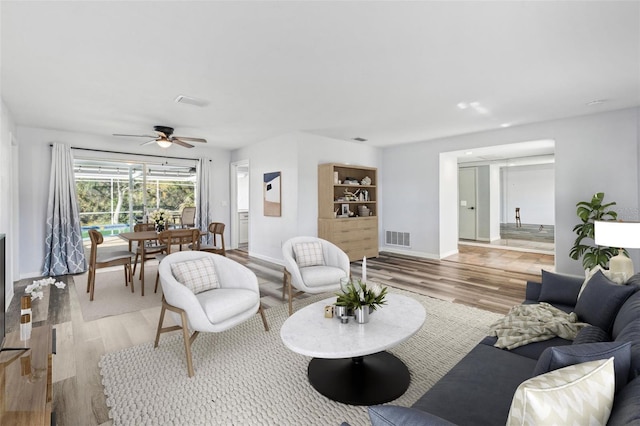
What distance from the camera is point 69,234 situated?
17.4 ft

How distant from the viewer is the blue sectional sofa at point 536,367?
857mm

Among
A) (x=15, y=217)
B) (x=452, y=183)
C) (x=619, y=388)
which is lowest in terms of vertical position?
(x=619, y=388)

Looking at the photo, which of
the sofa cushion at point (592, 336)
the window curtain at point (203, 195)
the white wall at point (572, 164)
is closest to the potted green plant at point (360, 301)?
the sofa cushion at point (592, 336)

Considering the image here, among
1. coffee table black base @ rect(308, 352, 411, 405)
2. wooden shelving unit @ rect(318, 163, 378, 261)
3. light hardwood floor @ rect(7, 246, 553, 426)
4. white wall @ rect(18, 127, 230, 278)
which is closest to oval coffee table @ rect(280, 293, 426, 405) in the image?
coffee table black base @ rect(308, 352, 411, 405)

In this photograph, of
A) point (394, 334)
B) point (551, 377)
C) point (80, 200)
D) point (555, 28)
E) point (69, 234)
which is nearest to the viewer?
point (551, 377)

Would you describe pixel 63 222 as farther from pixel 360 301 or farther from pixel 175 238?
pixel 360 301

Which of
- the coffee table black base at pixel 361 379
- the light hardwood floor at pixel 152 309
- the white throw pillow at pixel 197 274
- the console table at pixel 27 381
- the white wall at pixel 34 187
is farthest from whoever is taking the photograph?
the white wall at pixel 34 187

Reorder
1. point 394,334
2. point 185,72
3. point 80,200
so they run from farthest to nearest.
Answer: point 80,200
point 185,72
point 394,334

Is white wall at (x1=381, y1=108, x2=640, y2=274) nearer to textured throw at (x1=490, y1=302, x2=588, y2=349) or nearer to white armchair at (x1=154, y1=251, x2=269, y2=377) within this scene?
textured throw at (x1=490, y1=302, x2=588, y2=349)

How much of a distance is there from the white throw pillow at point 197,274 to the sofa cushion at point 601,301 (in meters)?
2.81

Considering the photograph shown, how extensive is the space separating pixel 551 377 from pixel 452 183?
6.43 metres

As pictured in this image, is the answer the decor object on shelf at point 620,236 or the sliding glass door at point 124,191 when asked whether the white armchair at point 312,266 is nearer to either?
the decor object on shelf at point 620,236

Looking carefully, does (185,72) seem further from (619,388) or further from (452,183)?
(452,183)

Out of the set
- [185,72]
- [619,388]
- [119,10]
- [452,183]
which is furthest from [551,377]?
[452,183]
